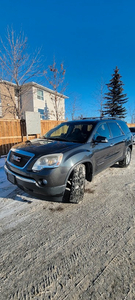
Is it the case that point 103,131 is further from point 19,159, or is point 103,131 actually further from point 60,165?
point 19,159

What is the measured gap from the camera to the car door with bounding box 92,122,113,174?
296 centimetres

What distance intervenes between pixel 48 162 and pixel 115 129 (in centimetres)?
281

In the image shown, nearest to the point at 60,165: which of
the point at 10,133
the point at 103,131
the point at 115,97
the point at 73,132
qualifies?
the point at 73,132

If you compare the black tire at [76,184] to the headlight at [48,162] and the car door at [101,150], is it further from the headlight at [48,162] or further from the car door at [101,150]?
the car door at [101,150]

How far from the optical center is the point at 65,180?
2.23 meters

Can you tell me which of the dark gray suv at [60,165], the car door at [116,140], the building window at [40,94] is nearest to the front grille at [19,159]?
the dark gray suv at [60,165]

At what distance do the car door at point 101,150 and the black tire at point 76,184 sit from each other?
53 cm

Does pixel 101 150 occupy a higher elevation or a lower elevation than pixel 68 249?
higher

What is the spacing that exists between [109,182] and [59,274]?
2608 millimetres

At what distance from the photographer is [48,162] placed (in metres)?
2.16

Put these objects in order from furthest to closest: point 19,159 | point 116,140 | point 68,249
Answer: point 116,140, point 19,159, point 68,249

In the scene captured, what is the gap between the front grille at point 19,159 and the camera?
233cm

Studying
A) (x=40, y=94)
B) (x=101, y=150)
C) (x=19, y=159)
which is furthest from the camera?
(x=40, y=94)

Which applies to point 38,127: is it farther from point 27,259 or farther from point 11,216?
point 27,259
